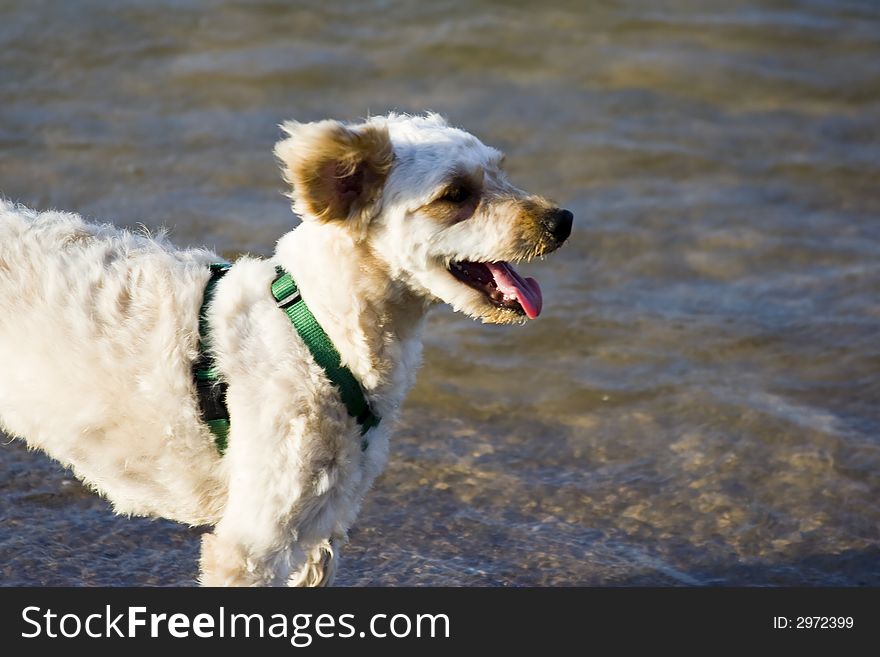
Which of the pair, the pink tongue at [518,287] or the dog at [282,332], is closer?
the dog at [282,332]

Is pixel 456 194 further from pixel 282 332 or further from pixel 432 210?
pixel 282 332

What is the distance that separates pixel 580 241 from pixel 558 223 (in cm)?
409

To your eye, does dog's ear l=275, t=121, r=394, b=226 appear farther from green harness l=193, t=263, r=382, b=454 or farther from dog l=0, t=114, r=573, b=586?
green harness l=193, t=263, r=382, b=454

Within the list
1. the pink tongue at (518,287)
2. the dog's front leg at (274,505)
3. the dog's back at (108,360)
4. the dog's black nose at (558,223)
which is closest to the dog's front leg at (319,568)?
the dog's front leg at (274,505)

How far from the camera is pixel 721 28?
11508mm

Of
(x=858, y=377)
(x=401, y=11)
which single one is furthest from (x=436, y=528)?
(x=401, y=11)

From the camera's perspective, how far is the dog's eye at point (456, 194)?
4.39 meters

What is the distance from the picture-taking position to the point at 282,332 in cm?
438

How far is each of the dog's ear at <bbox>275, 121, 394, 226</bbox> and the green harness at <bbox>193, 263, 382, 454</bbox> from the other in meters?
0.31

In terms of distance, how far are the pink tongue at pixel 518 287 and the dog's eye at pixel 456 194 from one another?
0.88 ft

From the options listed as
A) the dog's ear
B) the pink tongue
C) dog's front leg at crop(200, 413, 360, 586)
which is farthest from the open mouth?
dog's front leg at crop(200, 413, 360, 586)

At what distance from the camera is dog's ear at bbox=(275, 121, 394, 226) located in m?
4.16

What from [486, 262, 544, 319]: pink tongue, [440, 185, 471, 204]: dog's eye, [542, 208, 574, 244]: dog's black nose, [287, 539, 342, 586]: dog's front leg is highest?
[440, 185, 471, 204]: dog's eye

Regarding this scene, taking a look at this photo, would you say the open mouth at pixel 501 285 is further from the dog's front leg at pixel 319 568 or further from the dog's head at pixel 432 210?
the dog's front leg at pixel 319 568
